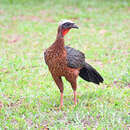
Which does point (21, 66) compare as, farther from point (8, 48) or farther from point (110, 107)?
point (110, 107)

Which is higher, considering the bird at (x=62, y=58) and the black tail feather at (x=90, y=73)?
the bird at (x=62, y=58)

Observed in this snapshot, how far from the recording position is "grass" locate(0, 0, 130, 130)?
5.25 meters

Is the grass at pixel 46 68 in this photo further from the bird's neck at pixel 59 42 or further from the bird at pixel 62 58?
the bird's neck at pixel 59 42

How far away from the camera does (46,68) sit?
8.27 metres

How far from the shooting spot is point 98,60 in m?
8.91

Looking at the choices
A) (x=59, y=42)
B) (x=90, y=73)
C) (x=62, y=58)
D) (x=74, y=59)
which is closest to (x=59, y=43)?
(x=59, y=42)

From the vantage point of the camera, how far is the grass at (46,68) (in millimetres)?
5246

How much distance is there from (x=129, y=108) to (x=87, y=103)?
0.75m

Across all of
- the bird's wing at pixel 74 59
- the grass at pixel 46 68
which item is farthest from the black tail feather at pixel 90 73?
the grass at pixel 46 68

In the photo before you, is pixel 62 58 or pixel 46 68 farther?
pixel 46 68

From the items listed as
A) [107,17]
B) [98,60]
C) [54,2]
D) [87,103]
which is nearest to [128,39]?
[98,60]

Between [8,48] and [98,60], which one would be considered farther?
[8,48]

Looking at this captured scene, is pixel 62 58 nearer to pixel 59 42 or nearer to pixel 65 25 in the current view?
pixel 59 42

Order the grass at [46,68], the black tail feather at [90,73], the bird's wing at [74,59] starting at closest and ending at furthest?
1. the grass at [46,68]
2. the bird's wing at [74,59]
3. the black tail feather at [90,73]
